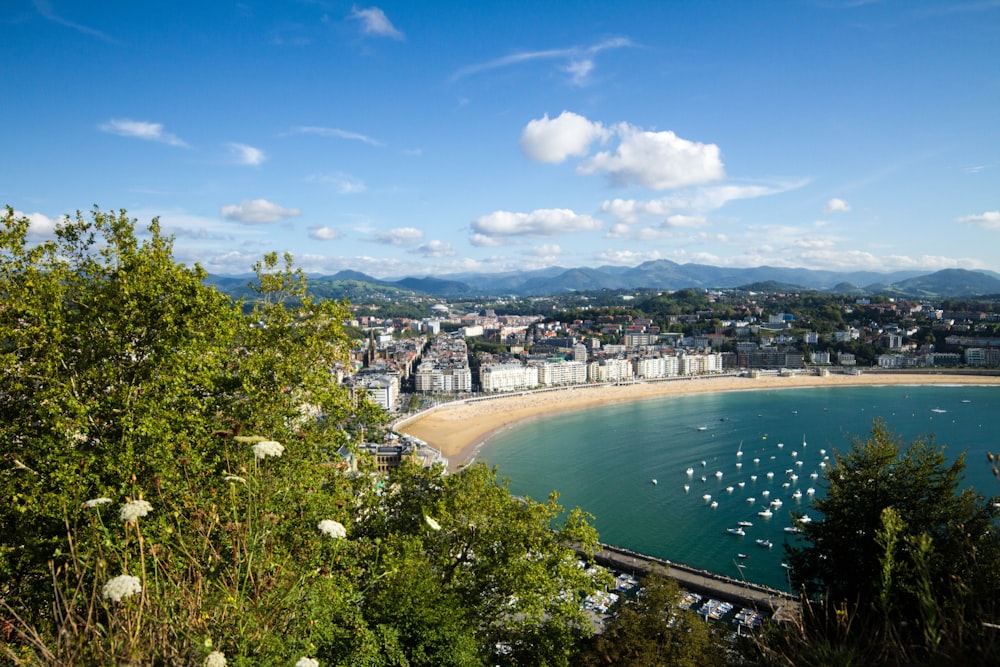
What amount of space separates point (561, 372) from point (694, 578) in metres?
34.3

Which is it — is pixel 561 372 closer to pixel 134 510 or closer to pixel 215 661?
pixel 134 510

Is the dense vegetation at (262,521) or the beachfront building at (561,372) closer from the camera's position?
the dense vegetation at (262,521)

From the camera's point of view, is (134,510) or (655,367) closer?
(134,510)

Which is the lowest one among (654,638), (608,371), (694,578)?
(694,578)

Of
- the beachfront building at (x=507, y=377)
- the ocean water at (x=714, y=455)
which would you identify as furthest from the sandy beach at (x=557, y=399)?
the beachfront building at (x=507, y=377)

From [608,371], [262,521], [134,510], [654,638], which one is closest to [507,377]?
[608,371]

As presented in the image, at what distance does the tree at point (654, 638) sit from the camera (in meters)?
5.90

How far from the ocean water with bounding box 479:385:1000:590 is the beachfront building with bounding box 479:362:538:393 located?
876 centimetres

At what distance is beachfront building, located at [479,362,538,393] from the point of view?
4175cm

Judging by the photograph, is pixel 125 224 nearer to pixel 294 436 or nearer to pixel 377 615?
pixel 294 436

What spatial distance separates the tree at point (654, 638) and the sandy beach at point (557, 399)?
14.9 metres

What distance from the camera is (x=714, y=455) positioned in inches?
929

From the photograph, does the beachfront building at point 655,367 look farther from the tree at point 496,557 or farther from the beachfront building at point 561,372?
Result: the tree at point 496,557

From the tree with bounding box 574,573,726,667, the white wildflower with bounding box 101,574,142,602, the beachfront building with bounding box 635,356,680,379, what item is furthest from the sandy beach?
the white wildflower with bounding box 101,574,142,602
